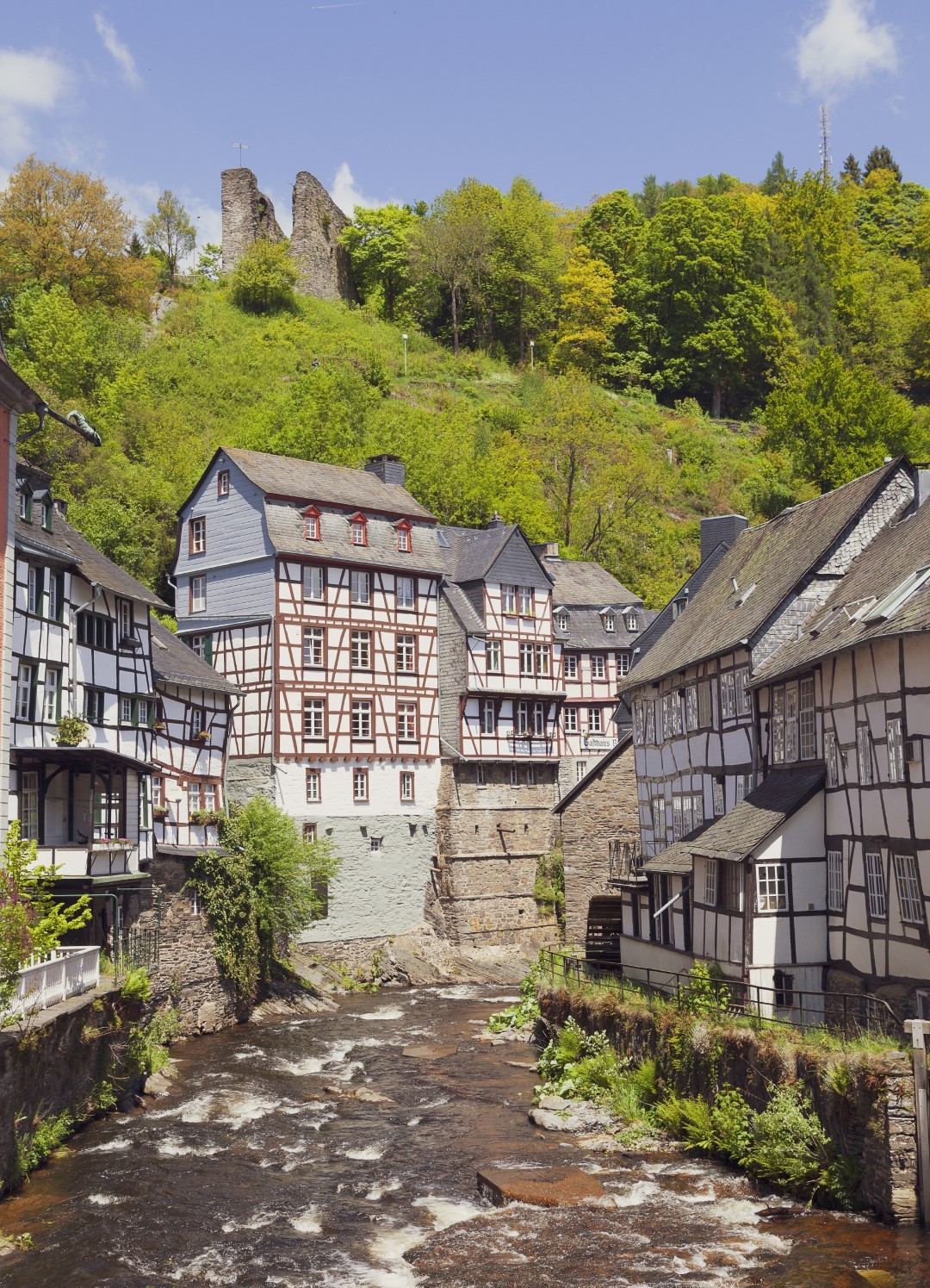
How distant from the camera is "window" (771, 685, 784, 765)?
28219mm

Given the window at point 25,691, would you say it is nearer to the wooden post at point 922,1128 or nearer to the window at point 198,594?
the window at point 198,594

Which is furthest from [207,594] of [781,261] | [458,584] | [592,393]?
[781,261]

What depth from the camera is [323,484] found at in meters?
51.4

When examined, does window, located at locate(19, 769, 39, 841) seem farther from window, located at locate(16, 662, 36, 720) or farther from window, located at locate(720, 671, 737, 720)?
window, located at locate(720, 671, 737, 720)

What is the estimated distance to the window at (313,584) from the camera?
4844 cm

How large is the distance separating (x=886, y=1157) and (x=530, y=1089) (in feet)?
39.5

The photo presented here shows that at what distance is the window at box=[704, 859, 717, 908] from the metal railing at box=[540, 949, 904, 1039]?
1644mm

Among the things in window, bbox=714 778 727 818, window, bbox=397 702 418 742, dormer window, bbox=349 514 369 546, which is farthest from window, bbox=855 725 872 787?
dormer window, bbox=349 514 369 546

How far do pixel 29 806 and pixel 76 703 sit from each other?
3085 mm

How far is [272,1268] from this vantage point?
18922 mm

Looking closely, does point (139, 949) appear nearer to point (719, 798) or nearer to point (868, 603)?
point (719, 798)

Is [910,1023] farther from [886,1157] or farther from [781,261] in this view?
[781,261]

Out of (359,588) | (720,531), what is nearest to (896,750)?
(720,531)

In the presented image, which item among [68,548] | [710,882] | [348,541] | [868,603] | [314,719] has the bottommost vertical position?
[710,882]
